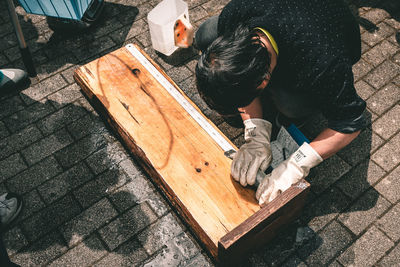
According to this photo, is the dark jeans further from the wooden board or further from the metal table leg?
the metal table leg

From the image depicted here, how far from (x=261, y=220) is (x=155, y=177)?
1.04 metres

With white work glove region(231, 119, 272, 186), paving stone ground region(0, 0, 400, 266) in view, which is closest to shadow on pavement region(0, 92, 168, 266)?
paving stone ground region(0, 0, 400, 266)

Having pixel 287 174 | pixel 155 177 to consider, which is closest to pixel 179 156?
pixel 155 177

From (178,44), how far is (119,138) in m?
1.30

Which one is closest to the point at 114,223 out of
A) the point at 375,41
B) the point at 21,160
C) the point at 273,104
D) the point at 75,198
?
the point at 75,198

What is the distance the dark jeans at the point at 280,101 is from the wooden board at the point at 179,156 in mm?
688

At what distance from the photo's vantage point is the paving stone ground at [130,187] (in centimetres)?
290

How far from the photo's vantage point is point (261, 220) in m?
2.35

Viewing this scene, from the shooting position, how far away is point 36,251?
9.62ft

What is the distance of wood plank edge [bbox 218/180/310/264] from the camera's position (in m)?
2.31

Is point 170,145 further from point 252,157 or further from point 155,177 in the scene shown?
point 252,157

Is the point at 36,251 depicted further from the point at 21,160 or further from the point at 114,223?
the point at 21,160

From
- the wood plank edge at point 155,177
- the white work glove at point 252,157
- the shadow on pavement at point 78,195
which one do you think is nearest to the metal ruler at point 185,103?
the white work glove at point 252,157

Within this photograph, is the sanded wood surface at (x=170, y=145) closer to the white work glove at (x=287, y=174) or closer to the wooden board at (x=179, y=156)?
the wooden board at (x=179, y=156)
